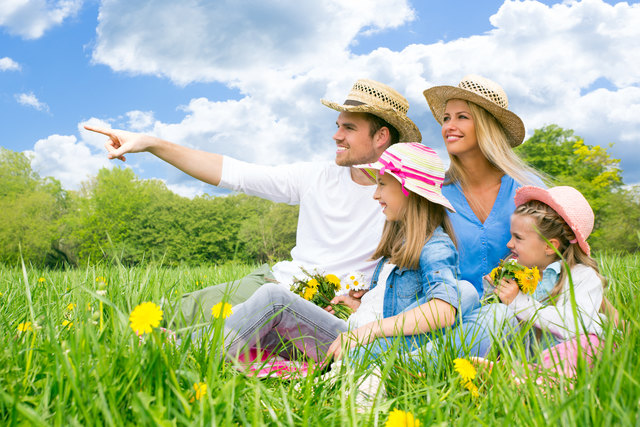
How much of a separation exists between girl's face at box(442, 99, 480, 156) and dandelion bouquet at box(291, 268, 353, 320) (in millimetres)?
1484

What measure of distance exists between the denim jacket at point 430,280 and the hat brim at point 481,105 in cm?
145

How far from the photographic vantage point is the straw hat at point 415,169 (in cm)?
303

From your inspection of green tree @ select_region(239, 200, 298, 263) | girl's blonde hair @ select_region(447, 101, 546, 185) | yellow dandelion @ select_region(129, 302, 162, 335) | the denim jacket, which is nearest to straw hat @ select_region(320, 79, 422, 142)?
girl's blonde hair @ select_region(447, 101, 546, 185)

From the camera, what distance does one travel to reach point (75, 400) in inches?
49.4

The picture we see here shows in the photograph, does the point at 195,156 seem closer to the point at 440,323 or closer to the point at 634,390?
the point at 440,323

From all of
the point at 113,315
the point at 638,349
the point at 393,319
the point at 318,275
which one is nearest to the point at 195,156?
the point at 318,275

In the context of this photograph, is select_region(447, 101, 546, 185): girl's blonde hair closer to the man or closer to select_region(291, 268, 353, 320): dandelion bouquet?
the man

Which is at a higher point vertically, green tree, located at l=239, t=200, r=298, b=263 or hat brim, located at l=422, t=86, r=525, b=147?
hat brim, located at l=422, t=86, r=525, b=147

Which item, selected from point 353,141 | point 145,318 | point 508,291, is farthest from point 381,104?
point 145,318

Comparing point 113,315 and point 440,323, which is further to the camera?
point 440,323

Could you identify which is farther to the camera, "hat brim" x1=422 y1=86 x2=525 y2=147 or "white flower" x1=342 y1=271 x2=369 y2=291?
"hat brim" x1=422 y1=86 x2=525 y2=147

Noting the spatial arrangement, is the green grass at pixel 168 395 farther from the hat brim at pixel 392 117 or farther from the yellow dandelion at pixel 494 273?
the hat brim at pixel 392 117

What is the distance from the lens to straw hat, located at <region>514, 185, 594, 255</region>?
3137 mm

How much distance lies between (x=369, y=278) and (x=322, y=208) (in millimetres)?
809
